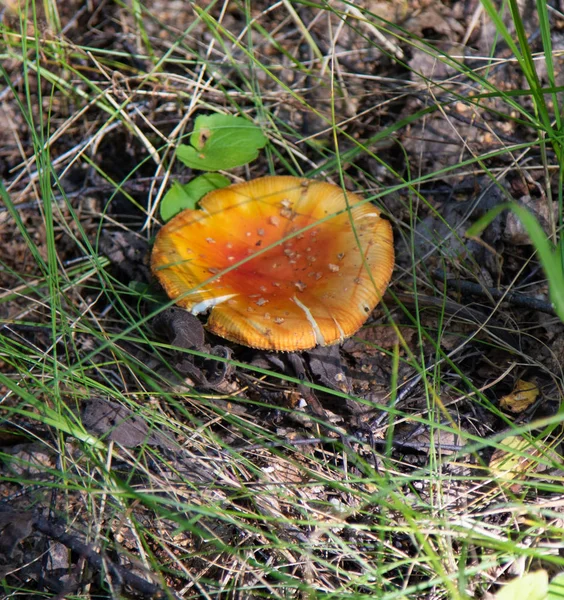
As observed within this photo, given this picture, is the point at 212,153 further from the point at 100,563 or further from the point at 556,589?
the point at 556,589

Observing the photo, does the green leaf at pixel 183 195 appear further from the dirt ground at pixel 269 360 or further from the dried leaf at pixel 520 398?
the dried leaf at pixel 520 398

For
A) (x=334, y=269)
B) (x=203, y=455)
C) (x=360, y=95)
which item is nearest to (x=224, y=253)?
(x=334, y=269)

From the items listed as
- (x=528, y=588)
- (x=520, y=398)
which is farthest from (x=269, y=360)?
(x=528, y=588)

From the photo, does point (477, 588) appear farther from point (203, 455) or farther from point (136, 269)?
point (136, 269)

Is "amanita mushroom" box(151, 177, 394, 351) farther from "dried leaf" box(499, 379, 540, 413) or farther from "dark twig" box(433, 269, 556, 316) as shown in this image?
"dried leaf" box(499, 379, 540, 413)

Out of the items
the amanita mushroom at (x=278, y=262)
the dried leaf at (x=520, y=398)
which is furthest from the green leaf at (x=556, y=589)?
the amanita mushroom at (x=278, y=262)

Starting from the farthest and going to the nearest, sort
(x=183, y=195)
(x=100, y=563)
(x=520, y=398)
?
(x=183, y=195), (x=520, y=398), (x=100, y=563)
